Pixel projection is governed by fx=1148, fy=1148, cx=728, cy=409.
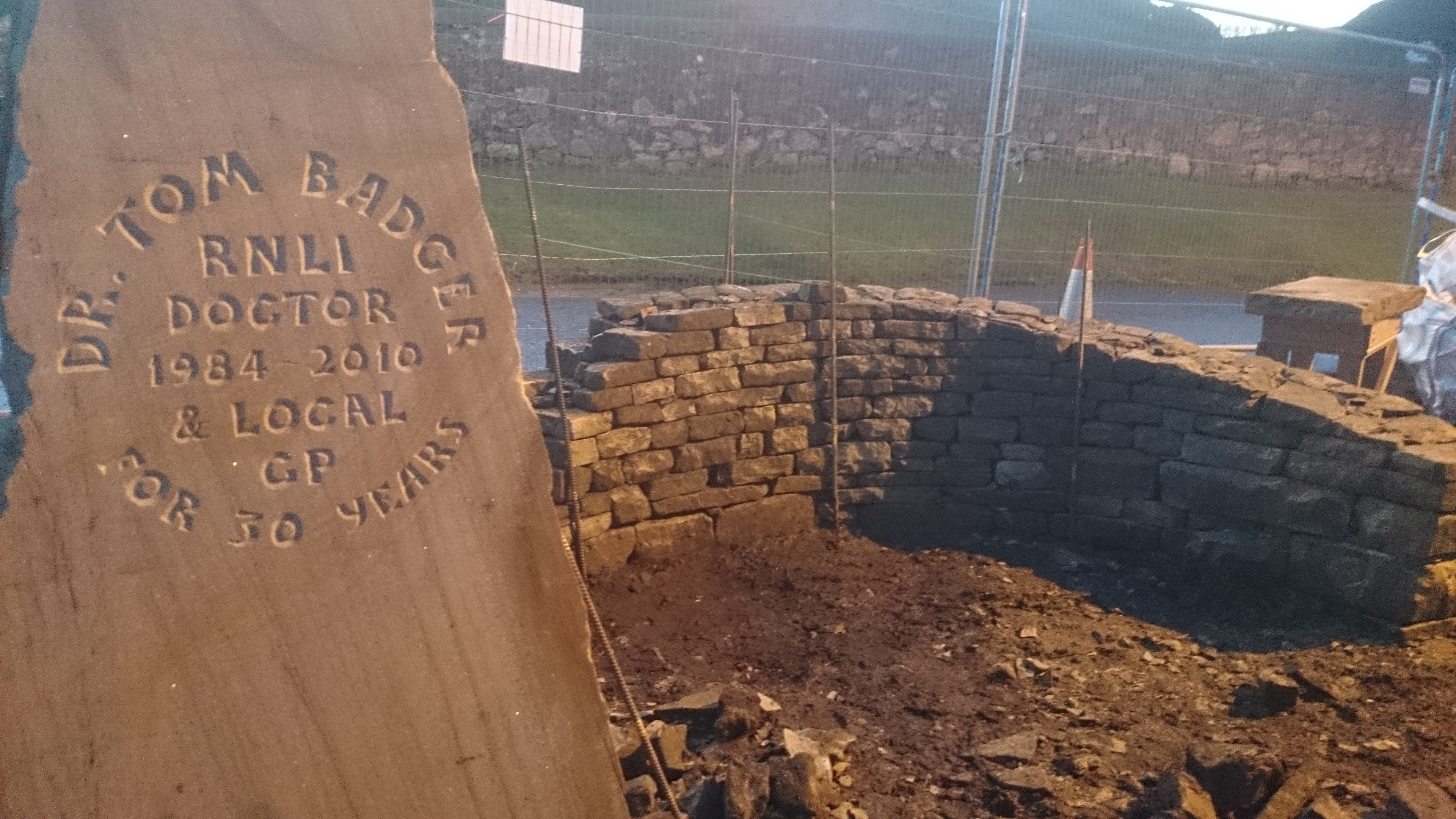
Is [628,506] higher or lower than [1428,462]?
lower

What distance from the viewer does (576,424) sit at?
5246 millimetres

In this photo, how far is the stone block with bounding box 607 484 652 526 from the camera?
549cm

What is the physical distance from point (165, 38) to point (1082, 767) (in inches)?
137

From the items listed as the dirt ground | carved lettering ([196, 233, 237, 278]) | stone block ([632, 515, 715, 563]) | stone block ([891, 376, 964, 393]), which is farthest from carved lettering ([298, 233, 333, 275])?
stone block ([891, 376, 964, 393])

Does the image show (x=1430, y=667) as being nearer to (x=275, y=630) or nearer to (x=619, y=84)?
(x=275, y=630)

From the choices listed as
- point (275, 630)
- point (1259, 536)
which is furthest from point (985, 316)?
point (275, 630)

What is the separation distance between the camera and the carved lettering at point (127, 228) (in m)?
2.13

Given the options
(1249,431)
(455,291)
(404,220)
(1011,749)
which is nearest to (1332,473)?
(1249,431)

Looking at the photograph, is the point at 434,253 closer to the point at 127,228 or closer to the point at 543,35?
the point at 127,228

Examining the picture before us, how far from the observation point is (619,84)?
948cm

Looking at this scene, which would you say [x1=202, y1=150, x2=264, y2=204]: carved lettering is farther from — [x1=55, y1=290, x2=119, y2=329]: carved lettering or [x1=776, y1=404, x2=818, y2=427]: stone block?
[x1=776, y1=404, x2=818, y2=427]: stone block

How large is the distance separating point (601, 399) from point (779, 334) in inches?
43.7

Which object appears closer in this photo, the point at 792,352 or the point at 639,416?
the point at 639,416

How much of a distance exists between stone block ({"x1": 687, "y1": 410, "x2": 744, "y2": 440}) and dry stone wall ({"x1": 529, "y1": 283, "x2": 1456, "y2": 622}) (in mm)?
12
